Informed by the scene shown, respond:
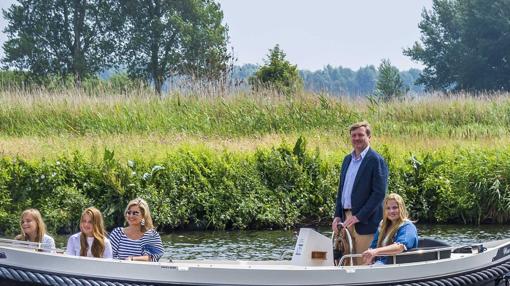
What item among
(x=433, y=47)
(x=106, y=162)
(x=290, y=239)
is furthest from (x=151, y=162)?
(x=433, y=47)

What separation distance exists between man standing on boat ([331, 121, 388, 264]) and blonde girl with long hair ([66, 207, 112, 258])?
1.89 m

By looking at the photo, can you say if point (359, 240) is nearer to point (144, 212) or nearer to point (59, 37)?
point (144, 212)

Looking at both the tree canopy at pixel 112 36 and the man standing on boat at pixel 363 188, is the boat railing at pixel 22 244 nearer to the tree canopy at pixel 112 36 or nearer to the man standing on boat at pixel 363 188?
the man standing on boat at pixel 363 188

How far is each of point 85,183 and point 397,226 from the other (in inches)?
313

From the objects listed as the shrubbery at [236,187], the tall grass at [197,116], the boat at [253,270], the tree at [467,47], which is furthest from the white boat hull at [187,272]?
the tree at [467,47]

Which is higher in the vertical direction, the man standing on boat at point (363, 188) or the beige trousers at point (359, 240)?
the man standing on boat at point (363, 188)

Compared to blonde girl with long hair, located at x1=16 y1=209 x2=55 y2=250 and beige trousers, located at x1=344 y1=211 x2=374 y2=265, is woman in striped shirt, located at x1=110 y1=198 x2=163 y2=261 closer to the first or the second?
blonde girl with long hair, located at x1=16 y1=209 x2=55 y2=250

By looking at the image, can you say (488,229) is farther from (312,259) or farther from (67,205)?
(312,259)

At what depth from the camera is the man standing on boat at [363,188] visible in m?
9.02

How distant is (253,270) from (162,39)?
137ft

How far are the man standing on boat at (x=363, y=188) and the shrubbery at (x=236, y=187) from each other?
6.76 meters

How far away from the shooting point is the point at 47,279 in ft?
27.0

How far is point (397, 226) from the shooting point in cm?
884

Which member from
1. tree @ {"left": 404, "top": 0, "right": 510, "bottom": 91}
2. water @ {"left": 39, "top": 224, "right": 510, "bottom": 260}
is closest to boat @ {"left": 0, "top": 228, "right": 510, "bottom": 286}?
water @ {"left": 39, "top": 224, "right": 510, "bottom": 260}
